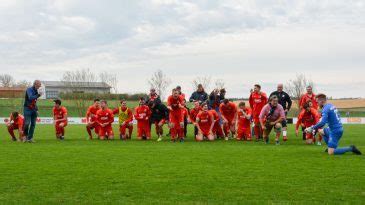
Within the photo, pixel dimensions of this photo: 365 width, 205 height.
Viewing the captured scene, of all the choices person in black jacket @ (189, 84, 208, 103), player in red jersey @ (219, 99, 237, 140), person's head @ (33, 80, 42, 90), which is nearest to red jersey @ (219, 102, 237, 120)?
player in red jersey @ (219, 99, 237, 140)

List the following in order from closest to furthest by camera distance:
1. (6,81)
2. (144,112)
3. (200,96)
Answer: (144,112) → (200,96) → (6,81)

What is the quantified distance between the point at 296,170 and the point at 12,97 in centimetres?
5449

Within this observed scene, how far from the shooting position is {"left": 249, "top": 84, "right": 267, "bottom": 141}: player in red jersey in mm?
18297

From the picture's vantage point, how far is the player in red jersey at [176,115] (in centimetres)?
1767

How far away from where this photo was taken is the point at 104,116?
19.0 m

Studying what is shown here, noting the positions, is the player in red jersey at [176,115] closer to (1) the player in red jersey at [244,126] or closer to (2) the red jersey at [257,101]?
(1) the player in red jersey at [244,126]

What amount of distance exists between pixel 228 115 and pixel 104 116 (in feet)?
17.2

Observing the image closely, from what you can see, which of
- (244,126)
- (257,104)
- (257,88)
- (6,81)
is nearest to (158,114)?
(244,126)

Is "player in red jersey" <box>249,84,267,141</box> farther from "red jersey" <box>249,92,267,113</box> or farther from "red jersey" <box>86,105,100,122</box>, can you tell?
"red jersey" <box>86,105,100,122</box>

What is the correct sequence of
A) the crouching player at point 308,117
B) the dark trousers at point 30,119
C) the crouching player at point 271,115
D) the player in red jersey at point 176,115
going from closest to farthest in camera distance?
the crouching player at point 271,115 < the dark trousers at point 30,119 < the crouching player at point 308,117 < the player in red jersey at point 176,115

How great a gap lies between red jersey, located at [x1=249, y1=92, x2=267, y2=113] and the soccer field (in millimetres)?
7294

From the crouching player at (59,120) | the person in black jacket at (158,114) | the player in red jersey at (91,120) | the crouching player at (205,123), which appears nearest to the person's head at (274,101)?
the crouching player at (205,123)

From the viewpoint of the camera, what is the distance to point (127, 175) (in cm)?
795

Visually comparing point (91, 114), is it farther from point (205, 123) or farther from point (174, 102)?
point (205, 123)
